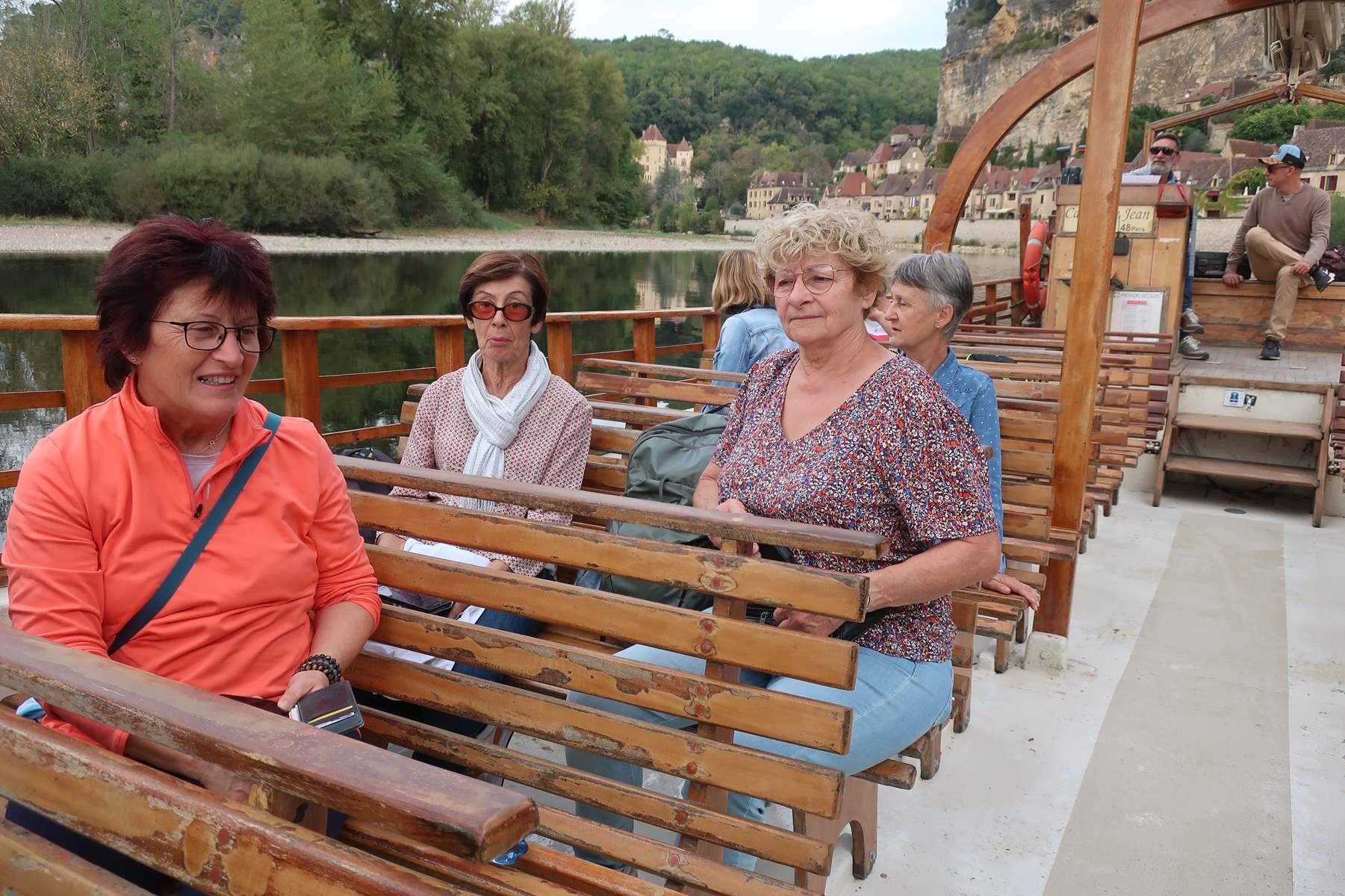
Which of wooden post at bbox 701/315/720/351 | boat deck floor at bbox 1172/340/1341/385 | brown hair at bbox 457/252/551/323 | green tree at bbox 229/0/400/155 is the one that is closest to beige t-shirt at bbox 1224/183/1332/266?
boat deck floor at bbox 1172/340/1341/385

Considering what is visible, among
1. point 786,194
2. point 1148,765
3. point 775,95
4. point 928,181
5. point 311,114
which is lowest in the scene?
point 1148,765

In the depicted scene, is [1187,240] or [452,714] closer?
[452,714]

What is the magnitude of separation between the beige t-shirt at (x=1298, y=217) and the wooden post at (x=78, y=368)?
8.15m

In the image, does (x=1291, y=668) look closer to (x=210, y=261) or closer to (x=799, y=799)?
(x=799, y=799)

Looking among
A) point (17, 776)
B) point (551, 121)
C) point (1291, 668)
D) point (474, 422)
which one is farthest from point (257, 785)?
point (551, 121)

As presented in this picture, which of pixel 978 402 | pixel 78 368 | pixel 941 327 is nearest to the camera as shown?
pixel 978 402

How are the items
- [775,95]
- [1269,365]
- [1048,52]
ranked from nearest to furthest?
1. [1269,365]
2. [1048,52]
3. [775,95]

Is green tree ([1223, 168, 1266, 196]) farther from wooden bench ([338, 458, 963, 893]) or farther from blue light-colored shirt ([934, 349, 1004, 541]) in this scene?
wooden bench ([338, 458, 963, 893])

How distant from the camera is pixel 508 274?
2699mm

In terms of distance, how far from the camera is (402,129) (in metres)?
51.6

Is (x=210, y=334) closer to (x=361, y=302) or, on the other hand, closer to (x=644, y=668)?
(x=644, y=668)

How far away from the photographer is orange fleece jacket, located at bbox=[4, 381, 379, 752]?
148 centimetres

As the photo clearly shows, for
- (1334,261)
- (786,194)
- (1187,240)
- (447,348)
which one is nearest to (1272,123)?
(786,194)

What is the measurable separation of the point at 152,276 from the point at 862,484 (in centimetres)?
122
